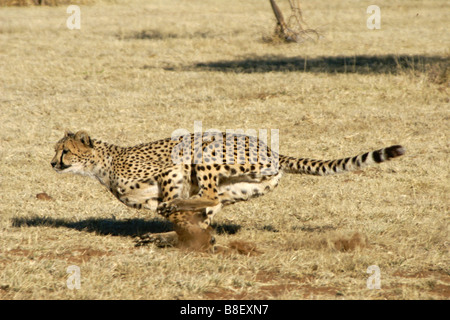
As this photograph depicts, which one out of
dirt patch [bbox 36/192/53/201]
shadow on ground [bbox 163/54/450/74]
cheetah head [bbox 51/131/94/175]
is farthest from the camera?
shadow on ground [bbox 163/54/450/74]

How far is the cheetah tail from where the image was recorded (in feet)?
15.9

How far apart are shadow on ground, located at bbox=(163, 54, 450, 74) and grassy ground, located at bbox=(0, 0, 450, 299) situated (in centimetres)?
6

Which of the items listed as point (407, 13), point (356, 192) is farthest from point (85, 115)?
point (407, 13)

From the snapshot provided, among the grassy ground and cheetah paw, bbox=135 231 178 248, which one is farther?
cheetah paw, bbox=135 231 178 248

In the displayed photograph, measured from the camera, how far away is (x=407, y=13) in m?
20.5

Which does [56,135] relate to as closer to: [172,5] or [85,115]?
[85,115]

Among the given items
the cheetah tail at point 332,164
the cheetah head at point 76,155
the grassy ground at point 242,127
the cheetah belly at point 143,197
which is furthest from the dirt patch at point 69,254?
the cheetah tail at point 332,164

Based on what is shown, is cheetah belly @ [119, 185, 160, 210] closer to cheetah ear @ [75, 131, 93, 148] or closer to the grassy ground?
the grassy ground

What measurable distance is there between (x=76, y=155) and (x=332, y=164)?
2.07 metres

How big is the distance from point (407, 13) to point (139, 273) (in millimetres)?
17823

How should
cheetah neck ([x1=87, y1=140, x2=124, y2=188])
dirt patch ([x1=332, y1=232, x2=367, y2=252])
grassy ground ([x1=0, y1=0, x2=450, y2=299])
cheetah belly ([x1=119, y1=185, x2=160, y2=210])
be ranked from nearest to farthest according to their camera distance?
grassy ground ([x1=0, y1=0, x2=450, y2=299])
dirt patch ([x1=332, y1=232, x2=367, y2=252])
cheetah belly ([x1=119, y1=185, x2=160, y2=210])
cheetah neck ([x1=87, y1=140, x2=124, y2=188])

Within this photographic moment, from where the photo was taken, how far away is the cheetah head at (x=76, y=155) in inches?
222

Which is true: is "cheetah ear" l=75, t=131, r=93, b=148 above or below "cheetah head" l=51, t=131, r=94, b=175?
above

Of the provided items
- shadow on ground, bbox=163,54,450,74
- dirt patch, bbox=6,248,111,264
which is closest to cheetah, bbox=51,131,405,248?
dirt patch, bbox=6,248,111,264
